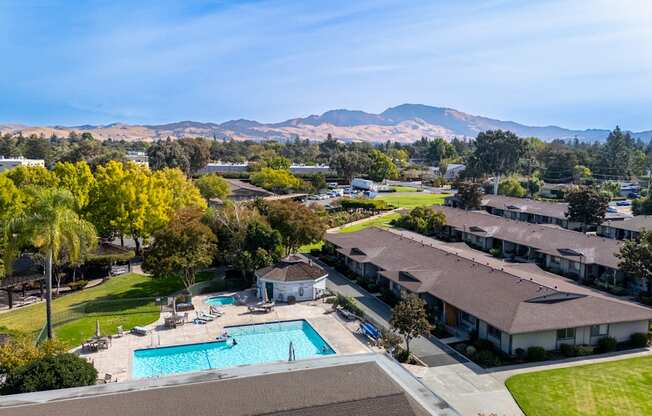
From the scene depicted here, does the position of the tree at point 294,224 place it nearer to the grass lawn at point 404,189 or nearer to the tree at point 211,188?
the tree at point 211,188

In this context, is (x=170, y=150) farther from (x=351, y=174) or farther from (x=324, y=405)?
(x=324, y=405)

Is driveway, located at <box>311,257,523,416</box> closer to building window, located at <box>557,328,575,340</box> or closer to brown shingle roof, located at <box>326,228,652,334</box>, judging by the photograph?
brown shingle roof, located at <box>326,228,652,334</box>

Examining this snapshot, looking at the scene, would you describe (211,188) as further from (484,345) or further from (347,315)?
(484,345)

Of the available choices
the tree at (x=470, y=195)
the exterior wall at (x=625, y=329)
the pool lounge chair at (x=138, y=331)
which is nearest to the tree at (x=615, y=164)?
the tree at (x=470, y=195)

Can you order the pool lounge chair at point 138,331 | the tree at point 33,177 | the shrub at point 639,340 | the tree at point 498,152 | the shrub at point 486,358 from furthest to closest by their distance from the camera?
1. the tree at point 498,152
2. the tree at point 33,177
3. the pool lounge chair at point 138,331
4. the shrub at point 639,340
5. the shrub at point 486,358

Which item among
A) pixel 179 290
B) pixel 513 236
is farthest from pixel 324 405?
pixel 513 236

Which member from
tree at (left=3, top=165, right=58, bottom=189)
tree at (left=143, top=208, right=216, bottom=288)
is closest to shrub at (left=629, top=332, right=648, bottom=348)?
tree at (left=143, top=208, right=216, bottom=288)
